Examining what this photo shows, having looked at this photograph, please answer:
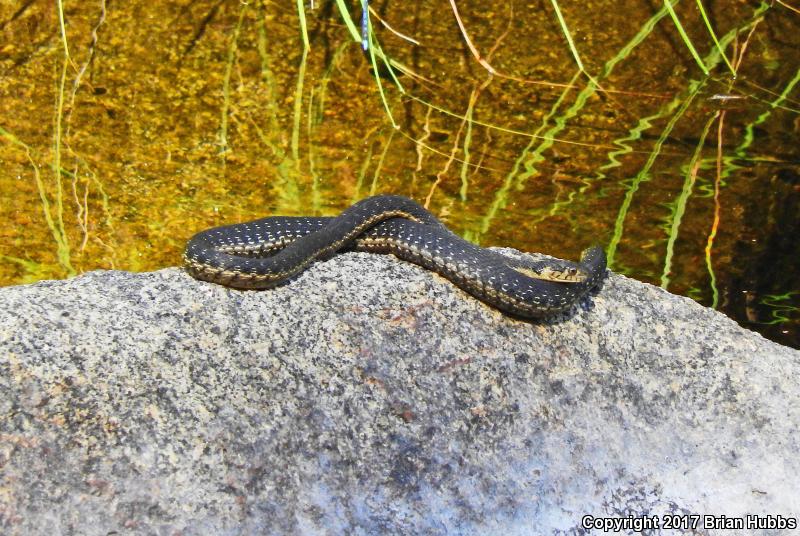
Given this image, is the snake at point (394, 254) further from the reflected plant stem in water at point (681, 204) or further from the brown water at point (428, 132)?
the reflected plant stem in water at point (681, 204)

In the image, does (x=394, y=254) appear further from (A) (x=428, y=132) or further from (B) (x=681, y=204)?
(B) (x=681, y=204)

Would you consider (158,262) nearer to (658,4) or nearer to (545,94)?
(545,94)

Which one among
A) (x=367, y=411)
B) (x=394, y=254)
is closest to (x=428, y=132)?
(x=394, y=254)

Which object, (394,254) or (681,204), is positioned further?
(681,204)

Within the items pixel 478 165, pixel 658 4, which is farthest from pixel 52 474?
pixel 658 4

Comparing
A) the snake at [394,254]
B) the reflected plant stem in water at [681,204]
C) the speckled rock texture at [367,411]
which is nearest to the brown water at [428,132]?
the reflected plant stem in water at [681,204]
